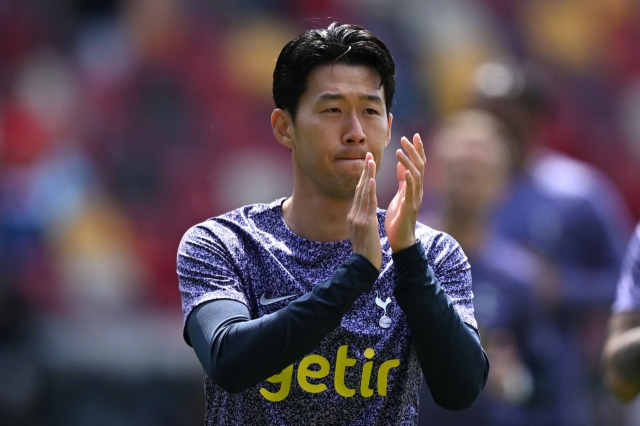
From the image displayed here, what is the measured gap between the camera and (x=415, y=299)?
2.68 metres

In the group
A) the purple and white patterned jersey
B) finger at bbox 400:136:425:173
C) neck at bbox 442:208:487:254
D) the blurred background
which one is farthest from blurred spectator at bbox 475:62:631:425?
finger at bbox 400:136:425:173

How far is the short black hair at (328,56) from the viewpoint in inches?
119

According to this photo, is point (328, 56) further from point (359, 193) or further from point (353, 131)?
point (359, 193)

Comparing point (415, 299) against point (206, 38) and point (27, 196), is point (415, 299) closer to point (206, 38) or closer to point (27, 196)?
point (27, 196)

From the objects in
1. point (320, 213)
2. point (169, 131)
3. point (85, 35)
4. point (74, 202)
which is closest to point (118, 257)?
point (74, 202)

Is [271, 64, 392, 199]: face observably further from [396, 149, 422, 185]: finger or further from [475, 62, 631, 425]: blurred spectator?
[475, 62, 631, 425]: blurred spectator

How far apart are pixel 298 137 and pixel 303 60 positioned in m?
0.22

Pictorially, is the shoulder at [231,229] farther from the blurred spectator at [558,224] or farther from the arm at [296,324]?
the blurred spectator at [558,224]

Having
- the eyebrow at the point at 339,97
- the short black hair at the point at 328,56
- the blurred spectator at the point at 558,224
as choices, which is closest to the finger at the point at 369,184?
the eyebrow at the point at 339,97

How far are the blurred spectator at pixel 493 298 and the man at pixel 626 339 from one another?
1438mm

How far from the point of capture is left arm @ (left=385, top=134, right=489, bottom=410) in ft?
8.83

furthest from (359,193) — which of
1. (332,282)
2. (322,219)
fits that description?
(322,219)

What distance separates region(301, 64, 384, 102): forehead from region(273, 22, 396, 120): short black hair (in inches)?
0.6

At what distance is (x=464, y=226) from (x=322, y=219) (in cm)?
218
